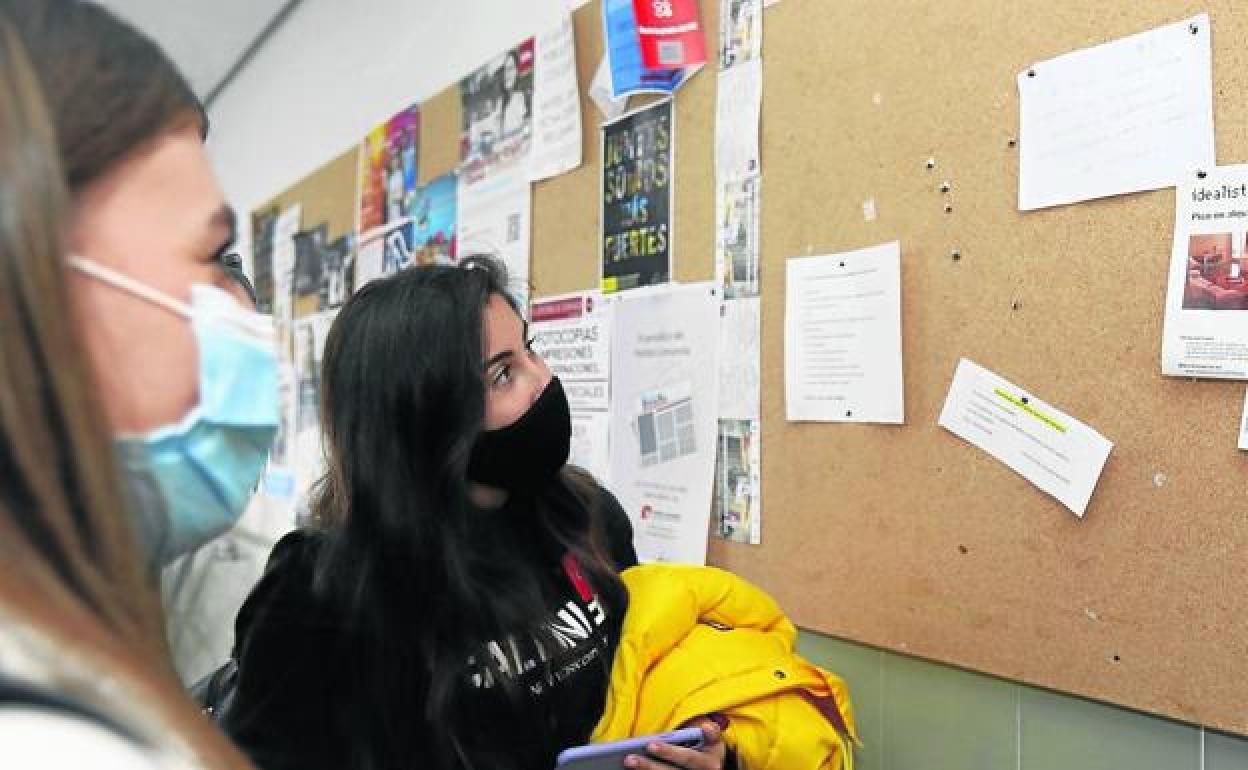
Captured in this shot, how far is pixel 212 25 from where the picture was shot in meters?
3.20

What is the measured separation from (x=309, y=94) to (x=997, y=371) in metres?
2.61

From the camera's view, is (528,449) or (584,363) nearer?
(528,449)

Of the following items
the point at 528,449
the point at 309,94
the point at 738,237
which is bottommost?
the point at 528,449

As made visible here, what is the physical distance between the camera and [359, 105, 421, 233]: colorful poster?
230 centimetres

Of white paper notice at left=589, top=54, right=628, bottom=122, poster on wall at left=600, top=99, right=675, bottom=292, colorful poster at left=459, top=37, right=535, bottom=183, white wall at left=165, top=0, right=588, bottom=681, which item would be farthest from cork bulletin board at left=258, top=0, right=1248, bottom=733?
white wall at left=165, top=0, right=588, bottom=681

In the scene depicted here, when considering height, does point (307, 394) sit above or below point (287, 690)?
above

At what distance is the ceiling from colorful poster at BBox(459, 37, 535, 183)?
4.41 feet

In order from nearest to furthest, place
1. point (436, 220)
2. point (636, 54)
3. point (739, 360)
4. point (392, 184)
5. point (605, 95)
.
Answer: point (739, 360), point (636, 54), point (605, 95), point (436, 220), point (392, 184)

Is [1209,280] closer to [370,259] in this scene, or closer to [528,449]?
[528,449]

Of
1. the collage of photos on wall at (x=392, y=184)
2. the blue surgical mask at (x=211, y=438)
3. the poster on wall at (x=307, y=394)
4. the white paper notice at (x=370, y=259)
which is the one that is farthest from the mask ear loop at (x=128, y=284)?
the poster on wall at (x=307, y=394)

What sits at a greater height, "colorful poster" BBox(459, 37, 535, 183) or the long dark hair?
"colorful poster" BBox(459, 37, 535, 183)

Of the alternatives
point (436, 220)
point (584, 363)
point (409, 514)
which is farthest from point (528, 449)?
point (436, 220)

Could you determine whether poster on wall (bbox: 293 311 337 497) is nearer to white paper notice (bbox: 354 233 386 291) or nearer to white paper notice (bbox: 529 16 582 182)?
white paper notice (bbox: 354 233 386 291)

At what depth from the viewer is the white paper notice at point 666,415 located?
1424 mm
